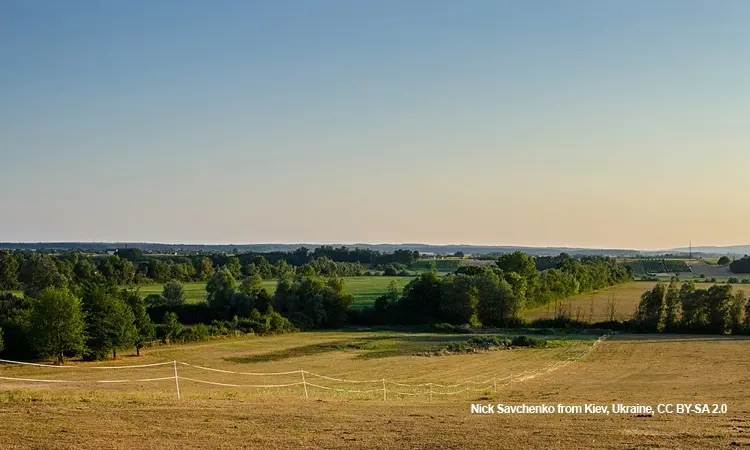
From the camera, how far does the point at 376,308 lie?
9969 centimetres

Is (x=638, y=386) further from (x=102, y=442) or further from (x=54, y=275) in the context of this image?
(x=54, y=275)

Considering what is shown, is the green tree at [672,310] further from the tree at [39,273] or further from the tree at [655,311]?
the tree at [39,273]

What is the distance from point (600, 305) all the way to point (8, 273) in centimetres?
10915

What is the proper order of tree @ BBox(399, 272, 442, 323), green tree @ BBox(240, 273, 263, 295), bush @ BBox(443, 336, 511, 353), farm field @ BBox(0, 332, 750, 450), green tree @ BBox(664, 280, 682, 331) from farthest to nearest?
green tree @ BBox(240, 273, 263, 295) < tree @ BBox(399, 272, 442, 323) < green tree @ BBox(664, 280, 682, 331) < bush @ BBox(443, 336, 511, 353) < farm field @ BBox(0, 332, 750, 450)

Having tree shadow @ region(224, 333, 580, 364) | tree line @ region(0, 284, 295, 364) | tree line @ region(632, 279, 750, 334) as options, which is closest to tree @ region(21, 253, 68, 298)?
tree line @ region(0, 284, 295, 364)

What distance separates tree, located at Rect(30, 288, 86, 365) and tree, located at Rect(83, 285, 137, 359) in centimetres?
196

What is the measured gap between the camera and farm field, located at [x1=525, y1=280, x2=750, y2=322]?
320ft

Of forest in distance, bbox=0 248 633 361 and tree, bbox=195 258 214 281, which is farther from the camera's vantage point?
tree, bbox=195 258 214 281

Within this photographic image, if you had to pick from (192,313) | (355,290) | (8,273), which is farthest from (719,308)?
(8,273)

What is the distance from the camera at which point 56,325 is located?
189ft

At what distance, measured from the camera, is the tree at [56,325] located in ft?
189

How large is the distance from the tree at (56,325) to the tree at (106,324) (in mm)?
1962

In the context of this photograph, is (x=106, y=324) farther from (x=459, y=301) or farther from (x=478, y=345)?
(x=459, y=301)

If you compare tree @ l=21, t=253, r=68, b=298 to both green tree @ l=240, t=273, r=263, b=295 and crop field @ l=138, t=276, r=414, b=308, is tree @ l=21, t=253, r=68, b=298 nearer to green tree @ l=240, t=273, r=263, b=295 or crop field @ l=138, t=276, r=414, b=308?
crop field @ l=138, t=276, r=414, b=308
